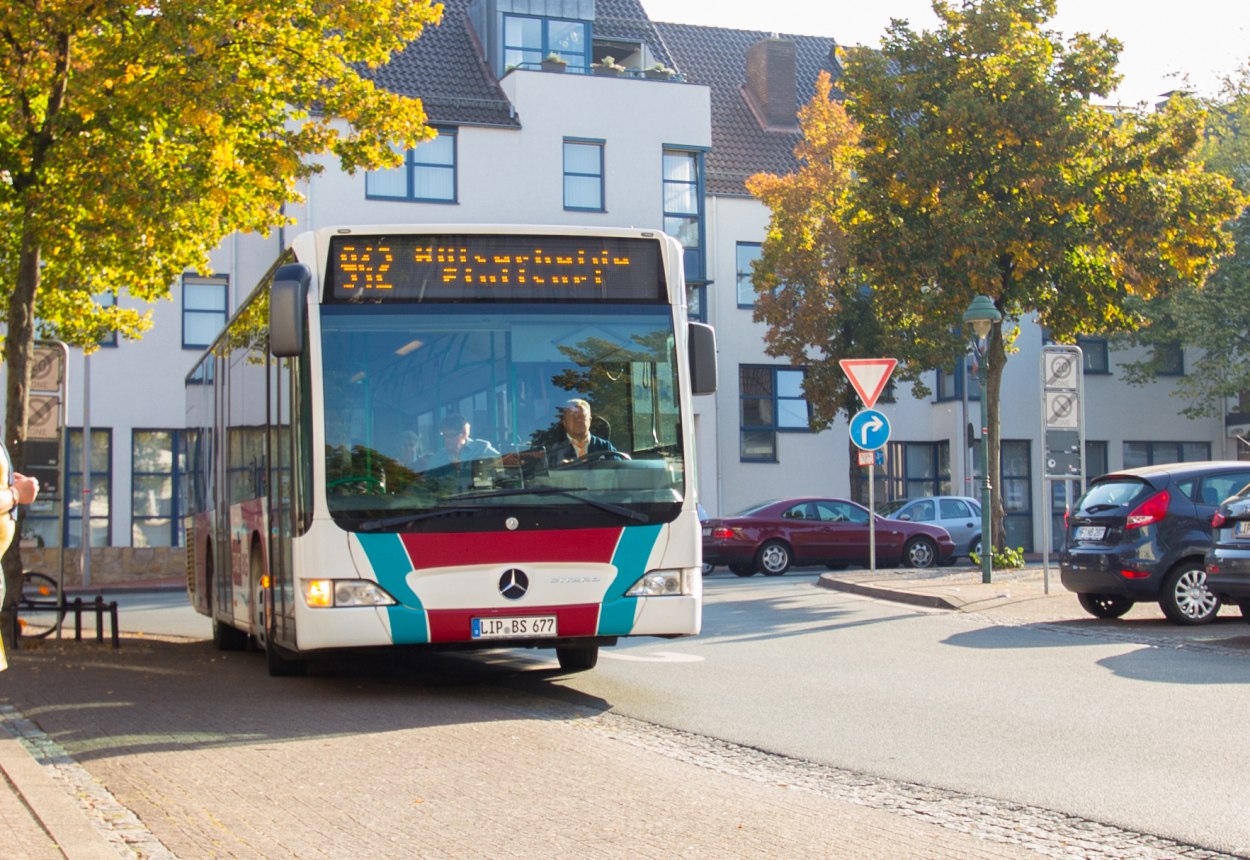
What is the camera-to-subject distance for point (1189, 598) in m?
16.8

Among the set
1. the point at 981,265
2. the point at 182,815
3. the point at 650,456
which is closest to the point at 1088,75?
the point at 981,265

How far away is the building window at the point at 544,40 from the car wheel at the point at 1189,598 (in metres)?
29.1

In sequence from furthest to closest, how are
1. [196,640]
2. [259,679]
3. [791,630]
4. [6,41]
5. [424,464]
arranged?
[196,640]
[791,630]
[6,41]
[259,679]
[424,464]

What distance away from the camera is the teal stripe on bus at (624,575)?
36.3 feet

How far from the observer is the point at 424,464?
10.9 meters

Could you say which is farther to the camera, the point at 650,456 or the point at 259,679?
Answer: the point at 259,679

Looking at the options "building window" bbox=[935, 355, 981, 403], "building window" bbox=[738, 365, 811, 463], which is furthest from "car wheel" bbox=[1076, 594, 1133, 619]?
"building window" bbox=[738, 365, 811, 463]

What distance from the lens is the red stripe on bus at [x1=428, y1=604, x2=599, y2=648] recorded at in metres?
10.9

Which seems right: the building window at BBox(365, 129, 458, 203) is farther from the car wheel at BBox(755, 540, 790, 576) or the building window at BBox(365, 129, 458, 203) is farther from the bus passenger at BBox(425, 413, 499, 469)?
the bus passenger at BBox(425, 413, 499, 469)

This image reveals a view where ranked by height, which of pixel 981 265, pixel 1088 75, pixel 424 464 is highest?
pixel 1088 75

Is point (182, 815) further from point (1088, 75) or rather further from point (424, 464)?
point (1088, 75)

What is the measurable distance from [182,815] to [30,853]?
118 centimetres

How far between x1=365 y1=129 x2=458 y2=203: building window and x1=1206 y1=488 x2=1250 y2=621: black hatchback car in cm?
2832

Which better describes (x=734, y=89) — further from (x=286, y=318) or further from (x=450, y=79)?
(x=286, y=318)
